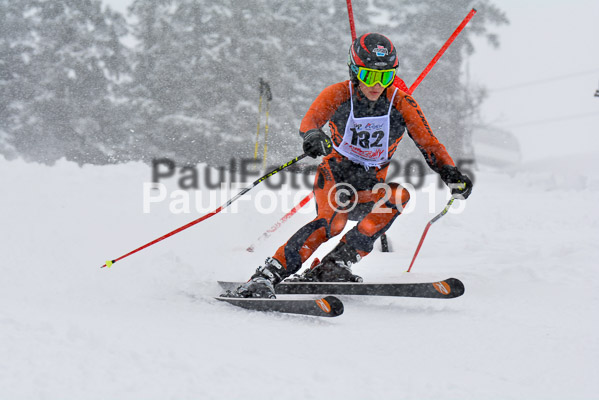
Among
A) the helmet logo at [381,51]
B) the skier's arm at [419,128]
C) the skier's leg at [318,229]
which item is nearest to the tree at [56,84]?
the skier's leg at [318,229]

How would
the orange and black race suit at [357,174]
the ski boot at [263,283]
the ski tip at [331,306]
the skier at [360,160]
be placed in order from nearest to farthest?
the ski tip at [331,306] < the ski boot at [263,283] < the skier at [360,160] < the orange and black race suit at [357,174]

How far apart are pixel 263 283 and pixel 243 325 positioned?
62 cm

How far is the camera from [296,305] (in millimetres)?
2920

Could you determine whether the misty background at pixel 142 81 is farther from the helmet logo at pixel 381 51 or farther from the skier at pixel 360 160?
the helmet logo at pixel 381 51

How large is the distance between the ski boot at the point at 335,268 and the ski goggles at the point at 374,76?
3.81 ft

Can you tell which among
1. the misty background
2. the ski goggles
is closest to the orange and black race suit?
the ski goggles

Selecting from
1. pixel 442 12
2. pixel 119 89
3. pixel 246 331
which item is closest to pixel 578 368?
pixel 246 331

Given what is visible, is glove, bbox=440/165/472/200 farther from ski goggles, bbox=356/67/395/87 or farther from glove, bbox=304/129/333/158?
glove, bbox=304/129/333/158

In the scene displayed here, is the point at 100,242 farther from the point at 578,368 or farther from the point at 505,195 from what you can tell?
the point at 505,195

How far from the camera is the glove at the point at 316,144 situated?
3222mm

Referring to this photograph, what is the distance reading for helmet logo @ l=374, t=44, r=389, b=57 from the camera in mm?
3529

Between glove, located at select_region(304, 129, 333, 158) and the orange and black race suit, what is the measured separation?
0.76ft

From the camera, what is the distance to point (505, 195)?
11.0m

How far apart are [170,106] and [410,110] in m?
19.0
